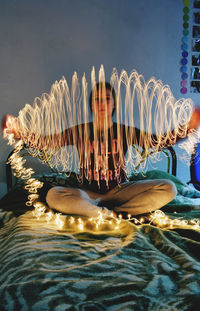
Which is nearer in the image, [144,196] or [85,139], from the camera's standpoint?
[144,196]

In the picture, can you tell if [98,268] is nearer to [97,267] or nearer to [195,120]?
[97,267]

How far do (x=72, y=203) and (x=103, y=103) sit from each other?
0.86 m

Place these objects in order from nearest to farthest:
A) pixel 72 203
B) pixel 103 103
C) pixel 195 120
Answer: pixel 72 203
pixel 195 120
pixel 103 103

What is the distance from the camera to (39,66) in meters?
2.68

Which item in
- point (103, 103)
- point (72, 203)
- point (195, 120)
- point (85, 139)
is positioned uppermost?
point (103, 103)

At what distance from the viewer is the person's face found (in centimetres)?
187

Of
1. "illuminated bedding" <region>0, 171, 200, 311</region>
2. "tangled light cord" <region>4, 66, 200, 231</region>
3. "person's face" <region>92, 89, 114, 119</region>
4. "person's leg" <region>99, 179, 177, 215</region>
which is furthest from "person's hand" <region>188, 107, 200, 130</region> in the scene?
"illuminated bedding" <region>0, 171, 200, 311</region>

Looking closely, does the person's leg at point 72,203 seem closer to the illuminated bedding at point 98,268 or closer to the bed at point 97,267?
the bed at point 97,267

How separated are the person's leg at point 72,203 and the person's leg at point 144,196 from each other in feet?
0.61

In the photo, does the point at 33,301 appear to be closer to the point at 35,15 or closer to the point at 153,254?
the point at 153,254

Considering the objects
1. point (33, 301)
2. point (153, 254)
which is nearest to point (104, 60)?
point (153, 254)

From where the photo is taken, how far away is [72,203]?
1459 mm

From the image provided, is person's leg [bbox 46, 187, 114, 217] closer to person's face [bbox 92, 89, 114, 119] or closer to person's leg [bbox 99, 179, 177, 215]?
person's leg [bbox 99, 179, 177, 215]

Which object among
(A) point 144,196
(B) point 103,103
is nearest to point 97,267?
(A) point 144,196
